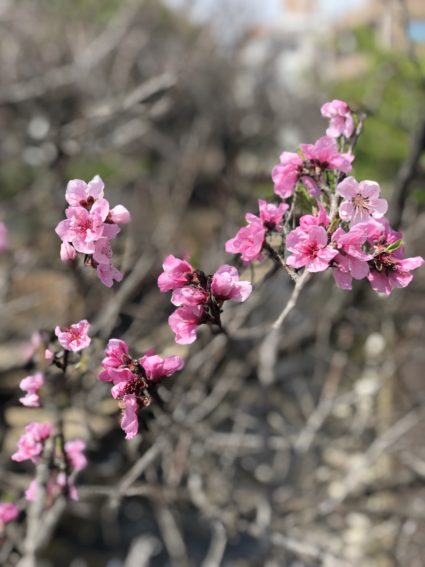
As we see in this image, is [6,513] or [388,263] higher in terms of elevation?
[388,263]

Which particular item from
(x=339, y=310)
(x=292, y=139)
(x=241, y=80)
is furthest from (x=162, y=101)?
(x=241, y=80)

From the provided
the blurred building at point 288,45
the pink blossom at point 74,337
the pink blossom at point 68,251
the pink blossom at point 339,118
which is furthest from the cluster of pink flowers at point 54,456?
the blurred building at point 288,45

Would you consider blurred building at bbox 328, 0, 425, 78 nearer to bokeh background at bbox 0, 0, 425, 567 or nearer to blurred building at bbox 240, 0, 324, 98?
bokeh background at bbox 0, 0, 425, 567

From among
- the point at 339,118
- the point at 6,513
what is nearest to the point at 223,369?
the point at 6,513

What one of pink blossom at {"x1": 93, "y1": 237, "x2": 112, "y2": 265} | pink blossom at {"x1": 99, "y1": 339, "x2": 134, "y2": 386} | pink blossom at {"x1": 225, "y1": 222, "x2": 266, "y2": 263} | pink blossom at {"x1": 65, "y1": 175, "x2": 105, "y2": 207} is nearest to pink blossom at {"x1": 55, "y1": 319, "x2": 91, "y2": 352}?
pink blossom at {"x1": 99, "y1": 339, "x2": 134, "y2": 386}

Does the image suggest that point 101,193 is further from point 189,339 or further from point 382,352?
point 382,352

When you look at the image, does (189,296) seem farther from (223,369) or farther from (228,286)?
(223,369)
